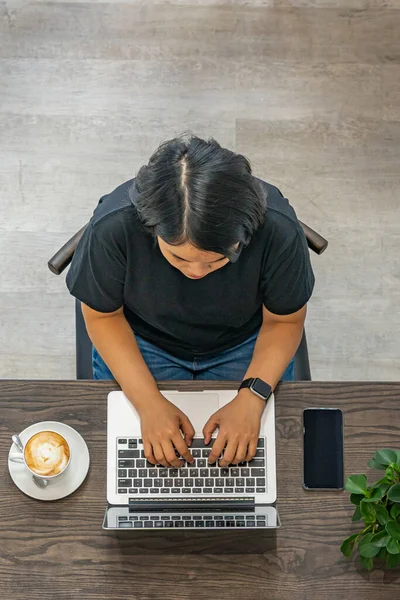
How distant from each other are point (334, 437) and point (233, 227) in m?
0.49

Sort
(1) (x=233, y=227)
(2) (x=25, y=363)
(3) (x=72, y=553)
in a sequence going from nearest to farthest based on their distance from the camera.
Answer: (1) (x=233, y=227), (3) (x=72, y=553), (2) (x=25, y=363)

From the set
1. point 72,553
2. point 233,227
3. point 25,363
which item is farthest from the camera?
point 25,363

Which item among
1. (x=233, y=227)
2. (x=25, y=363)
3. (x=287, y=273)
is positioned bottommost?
(x=25, y=363)

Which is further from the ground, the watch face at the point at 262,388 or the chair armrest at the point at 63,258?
the chair armrest at the point at 63,258

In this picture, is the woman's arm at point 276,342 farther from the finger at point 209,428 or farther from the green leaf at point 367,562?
the green leaf at point 367,562

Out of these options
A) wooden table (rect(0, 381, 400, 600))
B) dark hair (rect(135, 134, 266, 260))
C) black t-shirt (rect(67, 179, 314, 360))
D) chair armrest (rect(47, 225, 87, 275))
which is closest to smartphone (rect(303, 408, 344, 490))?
wooden table (rect(0, 381, 400, 600))

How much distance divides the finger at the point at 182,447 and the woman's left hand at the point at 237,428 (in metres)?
0.04

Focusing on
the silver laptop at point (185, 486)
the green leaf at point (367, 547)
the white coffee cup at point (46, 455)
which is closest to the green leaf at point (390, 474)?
the green leaf at point (367, 547)

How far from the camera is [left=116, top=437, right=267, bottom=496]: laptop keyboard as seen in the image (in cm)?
148

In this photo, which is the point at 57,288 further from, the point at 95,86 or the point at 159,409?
the point at 159,409

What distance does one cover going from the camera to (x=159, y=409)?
150 centimetres

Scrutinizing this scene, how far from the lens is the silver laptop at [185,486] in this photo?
4.76 feet

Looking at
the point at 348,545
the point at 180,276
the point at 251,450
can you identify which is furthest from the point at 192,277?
the point at 348,545

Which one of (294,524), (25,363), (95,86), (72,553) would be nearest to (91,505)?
(72,553)
